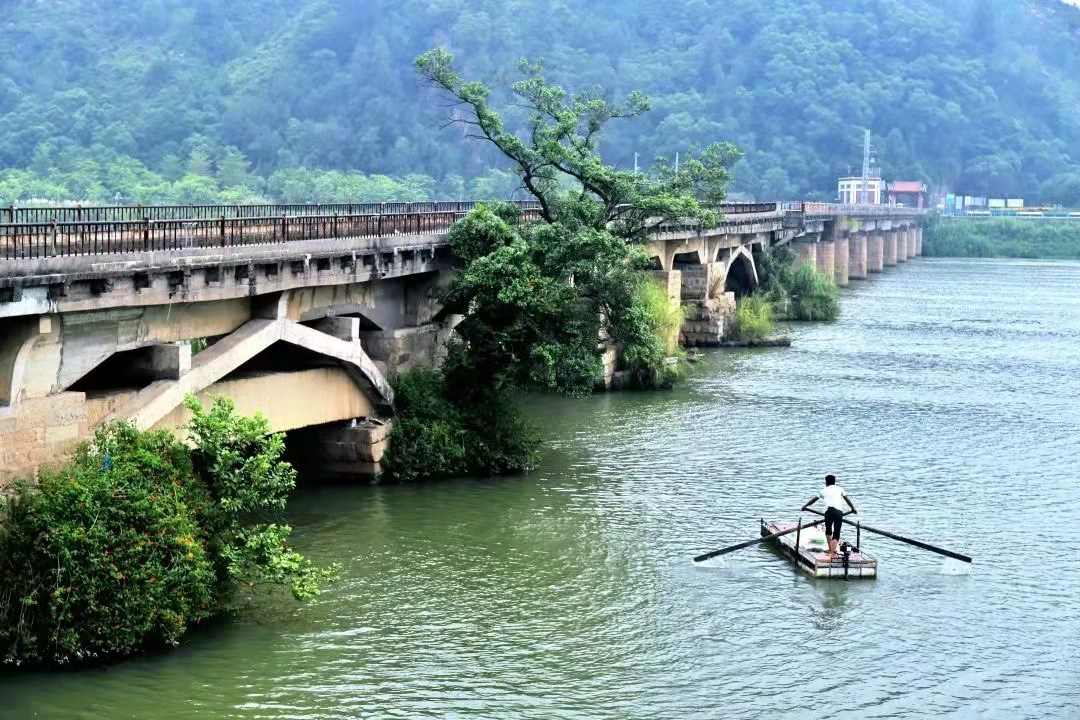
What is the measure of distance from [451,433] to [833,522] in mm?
9799

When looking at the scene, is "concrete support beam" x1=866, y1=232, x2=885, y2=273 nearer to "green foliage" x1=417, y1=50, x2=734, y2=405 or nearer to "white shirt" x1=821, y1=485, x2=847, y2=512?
"green foliage" x1=417, y1=50, x2=734, y2=405

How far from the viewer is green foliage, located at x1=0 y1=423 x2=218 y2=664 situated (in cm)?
1998

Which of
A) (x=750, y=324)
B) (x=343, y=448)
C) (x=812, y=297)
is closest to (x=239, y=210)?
(x=343, y=448)

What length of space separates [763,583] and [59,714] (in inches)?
469

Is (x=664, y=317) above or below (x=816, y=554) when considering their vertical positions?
above

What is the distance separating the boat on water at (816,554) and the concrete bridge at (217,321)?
9.15 m

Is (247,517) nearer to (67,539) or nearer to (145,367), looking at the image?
(145,367)

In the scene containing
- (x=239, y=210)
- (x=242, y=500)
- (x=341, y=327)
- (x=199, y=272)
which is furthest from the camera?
(x=239, y=210)

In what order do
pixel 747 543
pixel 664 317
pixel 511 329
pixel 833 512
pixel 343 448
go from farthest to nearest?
pixel 664 317 → pixel 511 329 → pixel 343 448 → pixel 747 543 → pixel 833 512

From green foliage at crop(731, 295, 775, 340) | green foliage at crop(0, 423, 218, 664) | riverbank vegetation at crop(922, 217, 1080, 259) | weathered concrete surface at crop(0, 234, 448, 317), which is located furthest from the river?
riverbank vegetation at crop(922, 217, 1080, 259)

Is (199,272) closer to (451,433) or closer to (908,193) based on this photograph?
(451,433)

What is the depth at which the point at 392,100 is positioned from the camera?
170750mm

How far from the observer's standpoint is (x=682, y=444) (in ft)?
128

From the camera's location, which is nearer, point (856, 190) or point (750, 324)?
point (750, 324)
